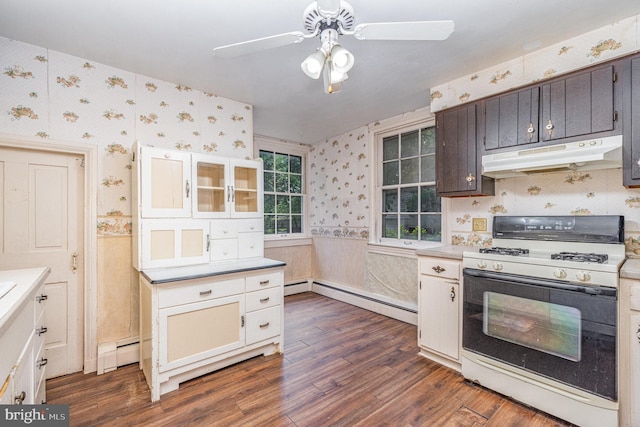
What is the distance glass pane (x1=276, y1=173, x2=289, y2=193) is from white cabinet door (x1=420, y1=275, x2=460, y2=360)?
2.91 meters

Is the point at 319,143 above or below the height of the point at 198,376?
above

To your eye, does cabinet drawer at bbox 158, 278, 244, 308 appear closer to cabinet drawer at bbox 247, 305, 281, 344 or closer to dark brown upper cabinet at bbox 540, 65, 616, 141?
cabinet drawer at bbox 247, 305, 281, 344

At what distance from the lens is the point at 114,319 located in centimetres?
257

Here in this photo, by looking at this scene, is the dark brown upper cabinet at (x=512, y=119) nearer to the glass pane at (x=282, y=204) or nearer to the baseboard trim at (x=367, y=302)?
the baseboard trim at (x=367, y=302)

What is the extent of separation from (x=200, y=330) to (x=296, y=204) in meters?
3.03

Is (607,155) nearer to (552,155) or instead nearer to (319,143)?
(552,155)

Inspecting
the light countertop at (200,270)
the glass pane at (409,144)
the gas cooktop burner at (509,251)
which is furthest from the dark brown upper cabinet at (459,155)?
the light countertop at (200,270)

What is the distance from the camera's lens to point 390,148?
399 cm

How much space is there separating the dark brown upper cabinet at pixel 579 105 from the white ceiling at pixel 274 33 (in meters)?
0.37

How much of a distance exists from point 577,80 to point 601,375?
6.24 ft

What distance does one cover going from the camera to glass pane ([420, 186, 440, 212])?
3430 mm

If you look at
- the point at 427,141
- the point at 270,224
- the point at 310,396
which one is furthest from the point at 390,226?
the point at 310,396

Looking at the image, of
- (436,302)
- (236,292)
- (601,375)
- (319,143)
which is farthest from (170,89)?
(601,375)

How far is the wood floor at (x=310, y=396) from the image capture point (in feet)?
6.17
